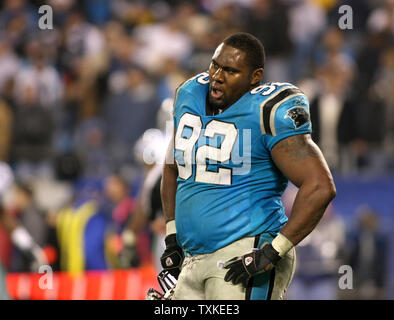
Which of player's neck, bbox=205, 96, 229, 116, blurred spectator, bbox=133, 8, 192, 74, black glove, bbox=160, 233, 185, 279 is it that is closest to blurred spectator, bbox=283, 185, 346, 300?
blurred spectator, bbox=133, 8, 192, 74

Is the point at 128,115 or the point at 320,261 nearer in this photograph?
the point at 320,261

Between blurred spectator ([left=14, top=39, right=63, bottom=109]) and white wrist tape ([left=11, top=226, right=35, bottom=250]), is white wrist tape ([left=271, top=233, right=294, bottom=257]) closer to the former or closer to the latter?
white wrist tape ([left=11, top=226, right=35, bottom=250])

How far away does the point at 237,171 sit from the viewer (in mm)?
4125

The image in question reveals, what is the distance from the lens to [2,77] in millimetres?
11539

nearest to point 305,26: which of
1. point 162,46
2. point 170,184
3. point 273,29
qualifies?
point 273,29

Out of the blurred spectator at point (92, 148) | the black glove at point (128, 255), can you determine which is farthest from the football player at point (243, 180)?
the blurred spectator at point (92, 148)

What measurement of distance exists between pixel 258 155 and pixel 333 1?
847 cm

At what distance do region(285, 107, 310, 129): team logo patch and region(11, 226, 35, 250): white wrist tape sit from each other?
5583mm

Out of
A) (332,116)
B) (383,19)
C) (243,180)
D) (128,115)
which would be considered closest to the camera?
(243,180)

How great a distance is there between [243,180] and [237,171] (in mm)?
51

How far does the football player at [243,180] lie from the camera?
12.9 feet

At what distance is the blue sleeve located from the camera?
13.0ft

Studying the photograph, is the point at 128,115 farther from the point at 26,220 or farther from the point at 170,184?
the point at 170,184

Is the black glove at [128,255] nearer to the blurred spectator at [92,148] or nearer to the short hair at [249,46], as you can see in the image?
the blurred spectator at [92,148]
